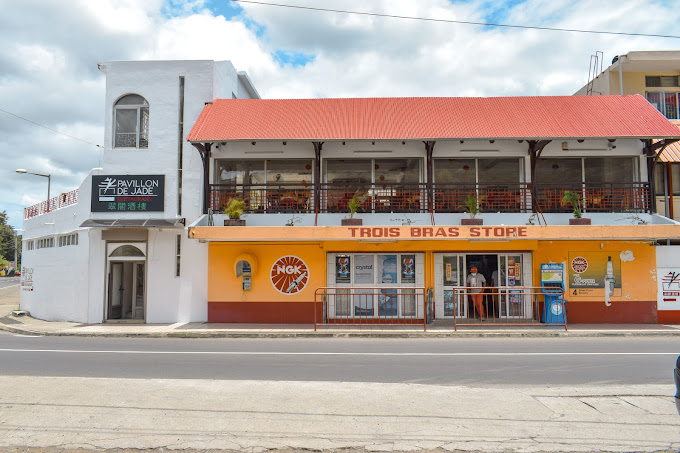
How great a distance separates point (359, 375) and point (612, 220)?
12.2 m

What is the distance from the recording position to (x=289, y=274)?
16.7 meters

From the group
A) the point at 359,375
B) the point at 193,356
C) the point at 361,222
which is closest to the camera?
the point at 359,375

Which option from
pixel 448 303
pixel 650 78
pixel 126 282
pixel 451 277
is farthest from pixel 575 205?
pixel 126 282

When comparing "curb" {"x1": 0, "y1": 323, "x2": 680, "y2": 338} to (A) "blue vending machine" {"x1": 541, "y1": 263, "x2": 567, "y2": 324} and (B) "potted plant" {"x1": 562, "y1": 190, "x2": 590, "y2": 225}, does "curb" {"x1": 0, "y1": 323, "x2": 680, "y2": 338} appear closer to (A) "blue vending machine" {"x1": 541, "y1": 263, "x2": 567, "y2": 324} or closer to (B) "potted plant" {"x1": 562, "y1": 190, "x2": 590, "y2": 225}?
(A) "blue vending machine" {"x1": 541, "y1": 263, "x2": 567, "y2": 324}

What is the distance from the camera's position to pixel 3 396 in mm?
7227

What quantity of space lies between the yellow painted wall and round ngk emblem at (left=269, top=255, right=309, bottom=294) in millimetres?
7640

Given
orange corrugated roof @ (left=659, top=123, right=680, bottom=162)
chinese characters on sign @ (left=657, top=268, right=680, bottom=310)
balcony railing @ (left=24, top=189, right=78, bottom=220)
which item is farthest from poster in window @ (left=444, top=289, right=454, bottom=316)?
balcony railing @ (left=24, top=189, right=78, bottom=220)

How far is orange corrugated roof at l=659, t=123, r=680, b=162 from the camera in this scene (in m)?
17.1

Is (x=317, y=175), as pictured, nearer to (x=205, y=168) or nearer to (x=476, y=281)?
(x=205, y=168)

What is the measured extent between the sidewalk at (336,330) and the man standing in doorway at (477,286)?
625 mm

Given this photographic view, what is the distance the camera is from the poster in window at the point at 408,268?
1680cm

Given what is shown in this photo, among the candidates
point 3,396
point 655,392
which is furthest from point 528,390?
point 3,396

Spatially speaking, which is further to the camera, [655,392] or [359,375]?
[359,375]

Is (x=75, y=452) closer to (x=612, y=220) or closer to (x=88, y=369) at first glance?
(x=88, y=369)
